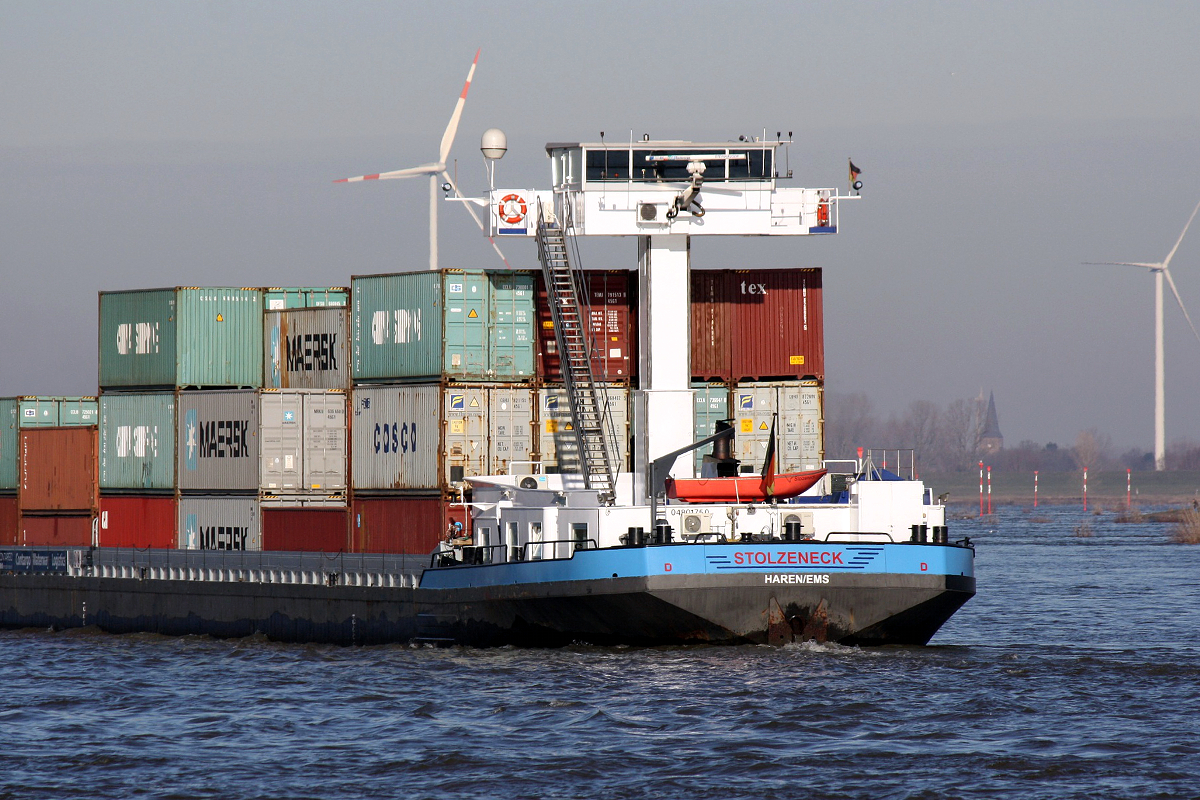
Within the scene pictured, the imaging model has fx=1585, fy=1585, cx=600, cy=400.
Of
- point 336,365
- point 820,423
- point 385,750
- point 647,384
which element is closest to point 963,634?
point 820,423

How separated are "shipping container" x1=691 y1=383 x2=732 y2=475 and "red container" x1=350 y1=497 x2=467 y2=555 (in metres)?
5.27

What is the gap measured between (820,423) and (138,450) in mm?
17447

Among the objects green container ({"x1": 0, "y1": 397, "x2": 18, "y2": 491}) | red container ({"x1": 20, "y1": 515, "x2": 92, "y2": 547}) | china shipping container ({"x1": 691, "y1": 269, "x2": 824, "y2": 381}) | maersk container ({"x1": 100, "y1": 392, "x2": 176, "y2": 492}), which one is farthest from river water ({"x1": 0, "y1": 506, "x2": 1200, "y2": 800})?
green container ({"x1": 0, "y1": 397, "x2": 18, "y2": 491})

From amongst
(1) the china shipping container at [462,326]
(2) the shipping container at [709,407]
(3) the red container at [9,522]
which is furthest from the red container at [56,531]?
(2) the shipping container at [709,407]

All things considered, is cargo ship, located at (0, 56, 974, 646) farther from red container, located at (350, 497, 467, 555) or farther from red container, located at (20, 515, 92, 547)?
red container, located at (20, 515, 92, 547)

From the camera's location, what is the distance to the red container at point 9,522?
1753 inches

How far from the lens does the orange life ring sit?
33125 millimetres

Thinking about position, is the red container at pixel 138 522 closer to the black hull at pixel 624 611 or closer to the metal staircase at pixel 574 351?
the black hull at pixel 624 611

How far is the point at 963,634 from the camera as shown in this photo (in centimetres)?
3681

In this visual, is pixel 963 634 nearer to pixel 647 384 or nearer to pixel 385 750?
pixel 647 384

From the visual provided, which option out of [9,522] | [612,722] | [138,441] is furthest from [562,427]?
[9,522]

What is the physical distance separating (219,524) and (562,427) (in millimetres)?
9576

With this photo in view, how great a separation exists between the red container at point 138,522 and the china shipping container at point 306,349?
166 inches

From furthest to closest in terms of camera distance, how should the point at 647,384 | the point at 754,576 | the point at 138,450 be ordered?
the point at 138,450 → the point at 647,384 → the point at 754,576
